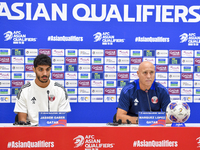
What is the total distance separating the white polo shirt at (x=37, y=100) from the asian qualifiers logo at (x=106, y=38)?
149cm

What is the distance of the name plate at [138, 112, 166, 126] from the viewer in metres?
1.50

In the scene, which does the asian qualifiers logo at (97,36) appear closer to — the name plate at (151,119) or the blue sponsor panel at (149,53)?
the blue sponsor panel at (149,53)

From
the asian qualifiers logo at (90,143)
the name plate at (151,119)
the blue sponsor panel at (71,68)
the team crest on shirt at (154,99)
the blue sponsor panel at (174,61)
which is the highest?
the blue sponsor panel at (174,61)

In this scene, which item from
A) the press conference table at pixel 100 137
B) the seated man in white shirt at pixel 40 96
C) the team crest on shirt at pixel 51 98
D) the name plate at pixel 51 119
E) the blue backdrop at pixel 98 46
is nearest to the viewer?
the press conference table at pixel 100 137

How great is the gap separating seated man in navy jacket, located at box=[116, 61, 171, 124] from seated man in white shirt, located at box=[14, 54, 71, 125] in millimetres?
659

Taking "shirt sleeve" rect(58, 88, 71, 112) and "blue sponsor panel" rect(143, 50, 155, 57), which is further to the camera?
"blue sponsor panel" rect(143, 50, 155, 57)

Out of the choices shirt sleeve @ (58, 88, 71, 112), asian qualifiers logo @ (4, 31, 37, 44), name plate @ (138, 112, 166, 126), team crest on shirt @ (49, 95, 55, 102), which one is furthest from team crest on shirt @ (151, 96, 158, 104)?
asian qualifiers logo @ (4, 31, 37, 44)

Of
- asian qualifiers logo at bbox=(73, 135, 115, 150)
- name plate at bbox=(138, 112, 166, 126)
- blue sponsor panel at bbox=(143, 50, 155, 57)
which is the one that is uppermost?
blue sponsor panel at bbox=(143, 50, 155, 57)

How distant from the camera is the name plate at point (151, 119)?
150 cm

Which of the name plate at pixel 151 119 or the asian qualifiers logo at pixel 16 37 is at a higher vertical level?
the asian qualifiers logo at pixel 16 37

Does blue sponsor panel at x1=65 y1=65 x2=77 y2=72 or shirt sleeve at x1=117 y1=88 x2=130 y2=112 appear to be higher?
blue sponsor panel at x1=65 y1=65 x2=77 y2=72

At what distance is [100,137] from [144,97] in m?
1.00

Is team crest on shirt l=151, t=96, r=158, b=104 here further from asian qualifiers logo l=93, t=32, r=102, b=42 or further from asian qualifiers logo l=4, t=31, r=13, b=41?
asian qualifiers logo l=4, t=31, r=13, b=41

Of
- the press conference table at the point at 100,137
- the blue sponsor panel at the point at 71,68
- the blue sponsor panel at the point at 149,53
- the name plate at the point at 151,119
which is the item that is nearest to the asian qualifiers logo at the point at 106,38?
the blue sponsor panel at the point at 149,53
